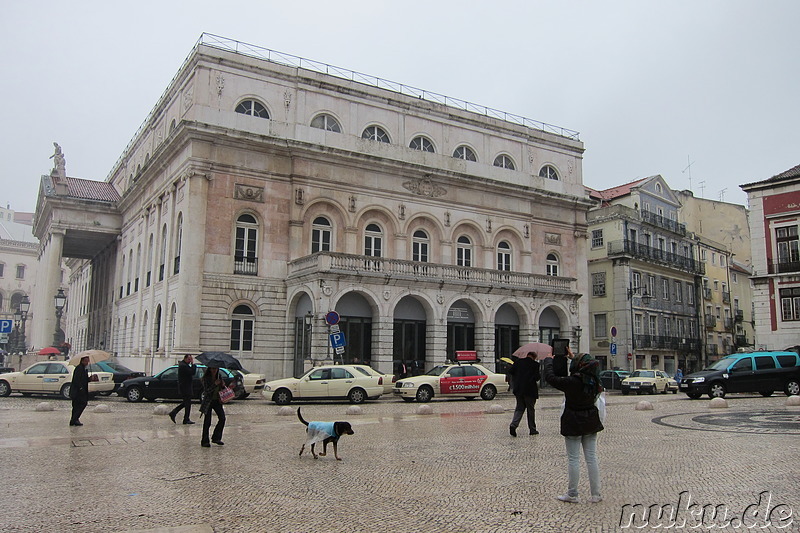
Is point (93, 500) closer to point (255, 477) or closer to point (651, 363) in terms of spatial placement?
point (255, 477)

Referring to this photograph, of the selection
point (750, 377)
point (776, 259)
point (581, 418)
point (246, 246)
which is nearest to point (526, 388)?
point (581, 418)

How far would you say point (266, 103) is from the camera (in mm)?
34062

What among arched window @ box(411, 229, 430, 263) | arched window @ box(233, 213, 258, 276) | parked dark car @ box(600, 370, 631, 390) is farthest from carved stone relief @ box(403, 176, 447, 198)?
parked dark car @ box(600, 370, 631, 390)

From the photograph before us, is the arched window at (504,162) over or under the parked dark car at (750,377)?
over

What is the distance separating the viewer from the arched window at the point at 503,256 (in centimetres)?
4053

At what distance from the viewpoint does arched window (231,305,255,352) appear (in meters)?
31.8

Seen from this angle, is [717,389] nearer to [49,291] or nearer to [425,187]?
[425,187]

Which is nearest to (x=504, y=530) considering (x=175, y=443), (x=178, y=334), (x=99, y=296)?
(x=175, y=443)

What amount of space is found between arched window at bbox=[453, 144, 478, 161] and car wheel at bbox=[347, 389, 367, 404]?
Result: 67.6 feet

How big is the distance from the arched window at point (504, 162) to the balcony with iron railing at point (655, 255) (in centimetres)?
1102

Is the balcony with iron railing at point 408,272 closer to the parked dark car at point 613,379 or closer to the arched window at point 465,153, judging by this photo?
the parked dark car at point 613,379

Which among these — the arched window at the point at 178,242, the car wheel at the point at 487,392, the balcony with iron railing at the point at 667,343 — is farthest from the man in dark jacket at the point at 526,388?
the balcony with iron railing at the point at 667,343

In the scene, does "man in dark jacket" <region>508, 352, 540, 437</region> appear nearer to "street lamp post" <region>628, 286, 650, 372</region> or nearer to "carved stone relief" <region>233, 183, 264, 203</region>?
"carved stone relief" <region>233, 183, 264, 203</region>

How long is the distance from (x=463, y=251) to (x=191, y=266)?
Answer: 16.0 meters
